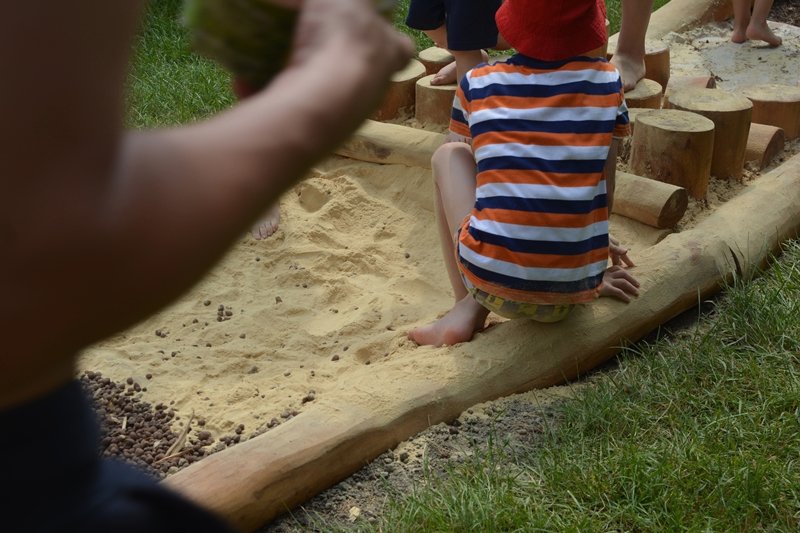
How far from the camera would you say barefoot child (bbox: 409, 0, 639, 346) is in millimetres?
3008

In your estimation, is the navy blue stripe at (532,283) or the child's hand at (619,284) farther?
the child's hand at (619,284)

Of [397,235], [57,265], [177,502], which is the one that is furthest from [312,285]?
[57,265]

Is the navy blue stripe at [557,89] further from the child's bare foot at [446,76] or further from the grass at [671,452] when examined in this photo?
the child's bare foot at [446,76]

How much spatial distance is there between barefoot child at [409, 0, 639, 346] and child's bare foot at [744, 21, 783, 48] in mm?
3377

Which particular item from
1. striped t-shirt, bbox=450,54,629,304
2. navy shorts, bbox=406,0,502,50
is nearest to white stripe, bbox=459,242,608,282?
striped t-shirt, bbox=450,54,629,304

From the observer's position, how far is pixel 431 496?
2.48 metres

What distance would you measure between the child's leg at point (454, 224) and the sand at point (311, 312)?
8 centimetres

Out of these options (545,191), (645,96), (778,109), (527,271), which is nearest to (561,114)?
(545,191)

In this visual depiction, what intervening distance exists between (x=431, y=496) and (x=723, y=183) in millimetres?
2483

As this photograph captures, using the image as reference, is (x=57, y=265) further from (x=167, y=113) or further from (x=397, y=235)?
(x=167, y=113)

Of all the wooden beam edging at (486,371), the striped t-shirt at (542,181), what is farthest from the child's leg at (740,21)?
the striped t-shirt at (542,181)

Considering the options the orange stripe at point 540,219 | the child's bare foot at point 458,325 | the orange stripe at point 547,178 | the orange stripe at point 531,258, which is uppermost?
the orange stripe at point 547,178

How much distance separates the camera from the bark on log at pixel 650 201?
12.8 feet

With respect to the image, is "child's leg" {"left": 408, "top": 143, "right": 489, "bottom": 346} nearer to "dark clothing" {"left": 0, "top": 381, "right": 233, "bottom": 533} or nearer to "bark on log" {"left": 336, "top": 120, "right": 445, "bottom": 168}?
"bark on log" {"left": 336, "top": 120, "right": 445, "bottom": 168}
